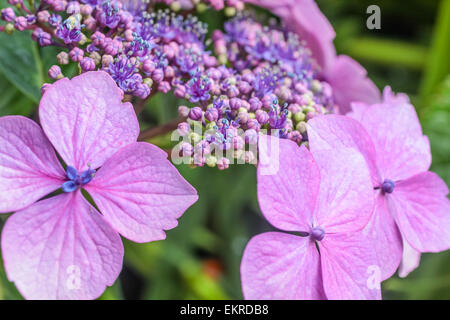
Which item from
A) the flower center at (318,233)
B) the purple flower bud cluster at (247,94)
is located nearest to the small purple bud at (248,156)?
the purple flower bud cluster at (247,94)

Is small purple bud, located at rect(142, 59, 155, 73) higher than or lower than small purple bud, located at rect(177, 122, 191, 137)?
higher

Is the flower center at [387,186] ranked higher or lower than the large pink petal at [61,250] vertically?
higher

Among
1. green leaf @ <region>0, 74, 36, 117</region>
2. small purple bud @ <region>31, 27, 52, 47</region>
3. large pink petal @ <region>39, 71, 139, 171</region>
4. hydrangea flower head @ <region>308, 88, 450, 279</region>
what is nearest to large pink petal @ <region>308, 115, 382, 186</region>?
hydrangea flower head @ <region>308, 88, 450, 279</region>

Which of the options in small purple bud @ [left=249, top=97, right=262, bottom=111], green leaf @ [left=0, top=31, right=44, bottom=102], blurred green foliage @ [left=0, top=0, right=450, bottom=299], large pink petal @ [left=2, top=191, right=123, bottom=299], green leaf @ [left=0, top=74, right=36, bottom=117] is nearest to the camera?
large pink petal @ [left=2, top=191, right=123, bottom=299]

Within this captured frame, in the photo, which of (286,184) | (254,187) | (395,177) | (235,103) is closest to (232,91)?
(235,103)

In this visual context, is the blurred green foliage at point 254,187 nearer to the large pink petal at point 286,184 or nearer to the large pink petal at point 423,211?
the large pink petal at point 423,211

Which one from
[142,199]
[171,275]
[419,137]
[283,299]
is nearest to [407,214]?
[419,137]

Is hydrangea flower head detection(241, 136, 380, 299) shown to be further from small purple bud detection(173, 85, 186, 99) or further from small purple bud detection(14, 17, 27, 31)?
small purple bud detection(14, 17, 27, 31)
